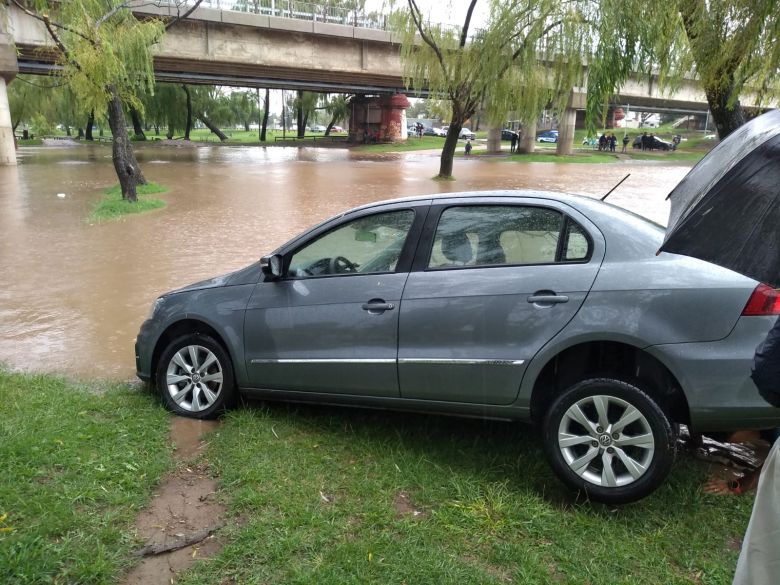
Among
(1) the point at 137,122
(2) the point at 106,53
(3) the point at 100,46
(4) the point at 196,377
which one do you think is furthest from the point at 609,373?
(1) the point at 137,122

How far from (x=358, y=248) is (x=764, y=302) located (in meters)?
2.31

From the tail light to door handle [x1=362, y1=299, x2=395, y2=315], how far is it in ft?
6.10

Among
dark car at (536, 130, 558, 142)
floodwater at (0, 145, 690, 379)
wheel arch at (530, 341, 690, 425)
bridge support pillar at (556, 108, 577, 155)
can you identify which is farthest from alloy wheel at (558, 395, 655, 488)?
dark car at (536, 130, 558, 142)

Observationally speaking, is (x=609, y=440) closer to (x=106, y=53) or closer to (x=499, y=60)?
(x=106, y=53)

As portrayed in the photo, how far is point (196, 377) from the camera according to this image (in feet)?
14.8

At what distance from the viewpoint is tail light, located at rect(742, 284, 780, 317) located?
302 centimetres

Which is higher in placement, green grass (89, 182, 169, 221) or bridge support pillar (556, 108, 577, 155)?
bridge support pillar (556, 108, 577, 155)

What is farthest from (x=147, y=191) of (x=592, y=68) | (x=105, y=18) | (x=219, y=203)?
(x=592, y=68)

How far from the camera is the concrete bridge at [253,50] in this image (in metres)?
24.8

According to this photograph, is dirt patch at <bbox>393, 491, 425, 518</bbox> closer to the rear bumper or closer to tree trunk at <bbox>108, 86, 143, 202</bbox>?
the rear bumper

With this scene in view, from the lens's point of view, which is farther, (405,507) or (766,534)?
(405,507)

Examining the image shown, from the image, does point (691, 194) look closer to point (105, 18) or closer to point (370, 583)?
point (370, 583)

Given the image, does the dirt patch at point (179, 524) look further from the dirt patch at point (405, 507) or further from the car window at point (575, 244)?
the car window at point (575, 244)

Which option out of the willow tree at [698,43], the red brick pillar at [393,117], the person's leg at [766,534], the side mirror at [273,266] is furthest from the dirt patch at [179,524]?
the red brick pillar at [393,117]
